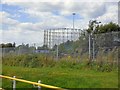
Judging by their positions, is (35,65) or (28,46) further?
(28,46)

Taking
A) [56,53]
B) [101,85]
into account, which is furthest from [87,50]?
[101,85]

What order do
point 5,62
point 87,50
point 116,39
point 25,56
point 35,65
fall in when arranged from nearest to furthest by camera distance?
point 116,39
point 87,50
point 35,65
point 25,56
point 5,62

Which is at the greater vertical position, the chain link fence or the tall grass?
the chain link fence

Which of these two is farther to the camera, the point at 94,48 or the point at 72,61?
the point at 72,61

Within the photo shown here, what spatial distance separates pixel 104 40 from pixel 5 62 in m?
12.8

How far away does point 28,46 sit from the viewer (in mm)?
31500

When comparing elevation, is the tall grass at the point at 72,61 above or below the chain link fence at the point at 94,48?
below

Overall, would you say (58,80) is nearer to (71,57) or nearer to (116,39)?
(116,39)

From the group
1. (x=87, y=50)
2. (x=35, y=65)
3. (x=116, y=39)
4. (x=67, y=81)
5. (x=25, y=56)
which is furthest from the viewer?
(x=25, y=56)

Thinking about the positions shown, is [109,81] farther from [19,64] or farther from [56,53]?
[19,64]

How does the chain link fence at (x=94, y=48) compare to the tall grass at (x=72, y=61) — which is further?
the chain link fence at (x=94, y=48)

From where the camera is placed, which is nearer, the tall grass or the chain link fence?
the tall grass

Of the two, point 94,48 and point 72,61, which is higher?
point 94,48

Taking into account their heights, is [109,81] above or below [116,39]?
below
